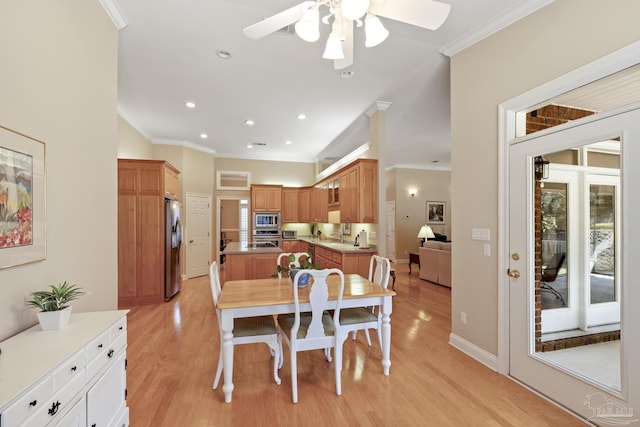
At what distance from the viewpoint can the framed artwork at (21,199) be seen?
1.30 meters

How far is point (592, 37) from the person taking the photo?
1.81 meters

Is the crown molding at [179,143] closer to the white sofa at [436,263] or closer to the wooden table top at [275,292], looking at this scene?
the wooden table top at [275,292]

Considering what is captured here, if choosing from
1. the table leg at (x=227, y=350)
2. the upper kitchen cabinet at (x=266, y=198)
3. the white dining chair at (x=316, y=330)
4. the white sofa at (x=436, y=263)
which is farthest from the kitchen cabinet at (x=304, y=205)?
the table leg at (x=227, y=350)

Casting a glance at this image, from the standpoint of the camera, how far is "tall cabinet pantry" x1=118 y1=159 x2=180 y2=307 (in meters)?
4.39

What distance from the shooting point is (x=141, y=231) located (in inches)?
176

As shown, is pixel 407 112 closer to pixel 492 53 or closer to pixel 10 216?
pixel 492 53

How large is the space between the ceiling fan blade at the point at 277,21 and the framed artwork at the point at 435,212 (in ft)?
27.9

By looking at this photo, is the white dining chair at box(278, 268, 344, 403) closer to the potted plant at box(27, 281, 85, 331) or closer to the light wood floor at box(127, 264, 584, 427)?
the light wood floor at box(127, 264, 584, 427)

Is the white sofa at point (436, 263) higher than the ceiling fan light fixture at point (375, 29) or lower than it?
lower

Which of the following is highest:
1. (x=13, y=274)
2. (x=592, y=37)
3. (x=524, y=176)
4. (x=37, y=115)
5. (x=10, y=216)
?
(x=592, y=37)

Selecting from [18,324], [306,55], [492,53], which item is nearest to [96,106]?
[18,324]

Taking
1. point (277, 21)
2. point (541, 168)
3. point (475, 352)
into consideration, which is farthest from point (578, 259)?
point (277, 21)

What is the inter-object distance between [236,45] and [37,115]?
194cm

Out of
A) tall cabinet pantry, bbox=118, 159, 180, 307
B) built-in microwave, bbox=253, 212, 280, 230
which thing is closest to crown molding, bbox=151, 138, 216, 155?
tall cabinet pantry, bbox=118, 159, 180, 307
